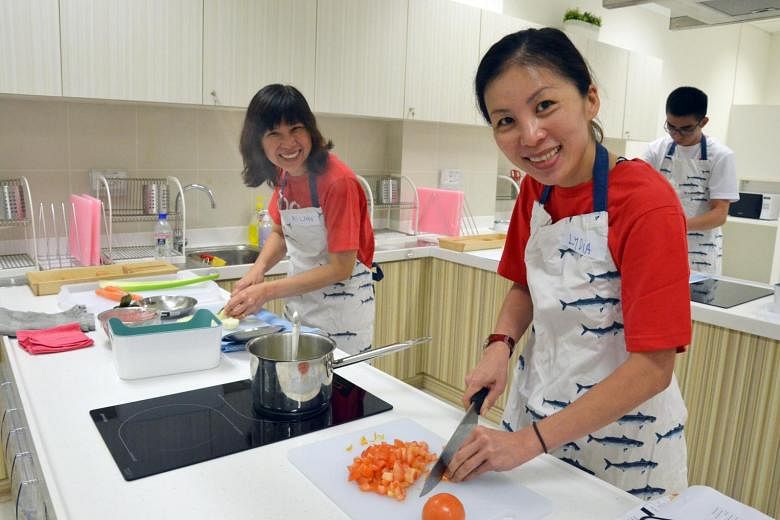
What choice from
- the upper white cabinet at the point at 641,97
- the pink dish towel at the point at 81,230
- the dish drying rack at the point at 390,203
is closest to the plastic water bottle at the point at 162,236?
the pink dish towel at the point at 81,230

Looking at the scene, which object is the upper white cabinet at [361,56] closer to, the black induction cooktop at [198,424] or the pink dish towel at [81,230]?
the pink dish towel at [81,230]

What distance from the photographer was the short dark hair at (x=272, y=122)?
1.73 metres

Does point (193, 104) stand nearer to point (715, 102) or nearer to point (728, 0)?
A: point (728, 0)

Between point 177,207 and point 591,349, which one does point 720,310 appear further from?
point 177,207

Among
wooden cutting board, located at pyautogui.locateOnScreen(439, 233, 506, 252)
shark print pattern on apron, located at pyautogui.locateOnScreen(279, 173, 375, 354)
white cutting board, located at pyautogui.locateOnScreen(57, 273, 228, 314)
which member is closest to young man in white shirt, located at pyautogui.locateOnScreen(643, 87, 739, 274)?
wooden cutting board, located at pyautogui.locateOnScreen(439, 233, 506, 252)

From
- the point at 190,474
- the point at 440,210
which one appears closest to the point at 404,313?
the point at 440,210

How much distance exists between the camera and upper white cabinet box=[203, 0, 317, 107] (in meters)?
2.53

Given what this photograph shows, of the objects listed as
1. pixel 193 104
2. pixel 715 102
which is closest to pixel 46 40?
pixel 193 104

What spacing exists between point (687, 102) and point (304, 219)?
1903mm

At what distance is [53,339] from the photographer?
146 cm

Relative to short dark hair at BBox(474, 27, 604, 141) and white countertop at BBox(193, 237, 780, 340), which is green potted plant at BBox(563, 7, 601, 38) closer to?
white countertop at BBox(193, 237, 780, 340)

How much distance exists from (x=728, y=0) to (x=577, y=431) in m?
2.11

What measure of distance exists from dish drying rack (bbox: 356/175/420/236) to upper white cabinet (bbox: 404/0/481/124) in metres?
0.43

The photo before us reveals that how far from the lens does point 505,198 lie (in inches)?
166
